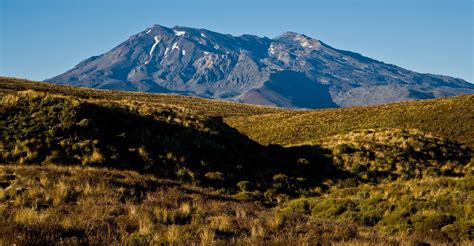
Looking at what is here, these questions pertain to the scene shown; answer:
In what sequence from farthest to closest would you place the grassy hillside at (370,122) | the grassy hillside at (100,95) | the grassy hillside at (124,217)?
the grassy hillside at (100,95)
the grassy hillside at (370,122)
the grassy hillside at (124,217)

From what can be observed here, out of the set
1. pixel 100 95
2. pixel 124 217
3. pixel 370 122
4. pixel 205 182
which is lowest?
pixel 205 182

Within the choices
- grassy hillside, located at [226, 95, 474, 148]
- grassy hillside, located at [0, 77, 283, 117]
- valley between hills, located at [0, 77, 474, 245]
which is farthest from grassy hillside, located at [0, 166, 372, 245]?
grassy hillside, located at [0, 77, 283, 117]

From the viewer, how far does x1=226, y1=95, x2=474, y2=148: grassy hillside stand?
46.9 metres

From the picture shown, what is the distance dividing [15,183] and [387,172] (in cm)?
2255

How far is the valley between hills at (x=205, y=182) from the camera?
10.6 metres

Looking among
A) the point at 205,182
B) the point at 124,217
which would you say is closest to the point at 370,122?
the point at 205,182

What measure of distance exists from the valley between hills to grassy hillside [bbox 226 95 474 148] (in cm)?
246

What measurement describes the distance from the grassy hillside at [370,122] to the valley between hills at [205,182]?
2.46 meters

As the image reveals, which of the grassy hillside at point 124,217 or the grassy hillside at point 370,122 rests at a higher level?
the grassy hillside at point 370,122

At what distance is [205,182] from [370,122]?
37.5 metres

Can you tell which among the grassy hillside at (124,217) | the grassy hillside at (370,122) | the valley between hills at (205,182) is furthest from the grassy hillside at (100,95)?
the grassy hillside at (124,217)

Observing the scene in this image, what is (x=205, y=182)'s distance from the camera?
73.2 feet

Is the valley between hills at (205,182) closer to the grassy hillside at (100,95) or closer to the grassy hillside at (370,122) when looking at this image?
the grassy hillside at (370,122)

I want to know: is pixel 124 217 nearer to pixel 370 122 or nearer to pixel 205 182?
pixel 205 182
